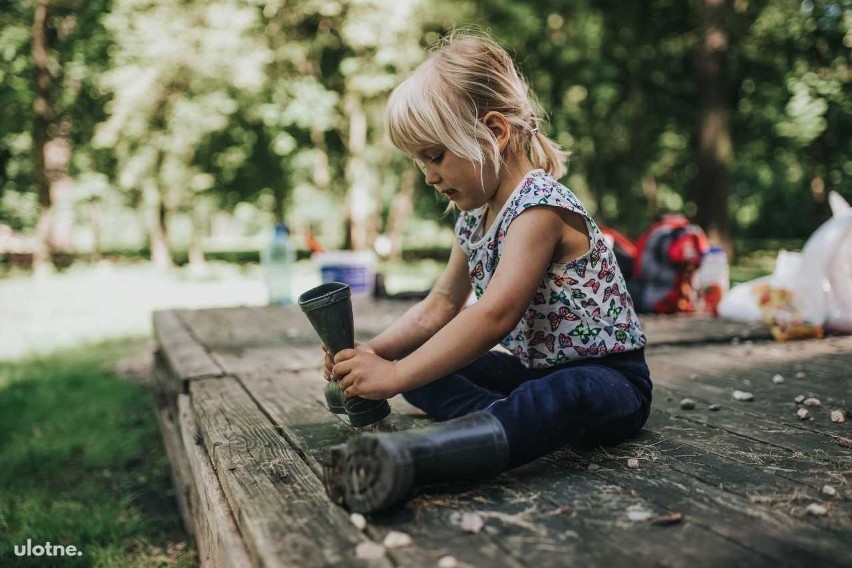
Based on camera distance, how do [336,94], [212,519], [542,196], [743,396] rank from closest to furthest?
[212,519] → [542,196] → [743,396] → [336,94]

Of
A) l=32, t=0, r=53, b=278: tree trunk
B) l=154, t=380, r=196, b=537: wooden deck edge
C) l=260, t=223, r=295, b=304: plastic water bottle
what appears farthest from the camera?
l=32, t=0, r=53, b=278: tree trunk

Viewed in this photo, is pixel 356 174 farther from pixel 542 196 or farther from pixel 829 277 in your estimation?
pixel 542 196

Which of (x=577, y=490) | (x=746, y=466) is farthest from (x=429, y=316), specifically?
(x=746, y=466)

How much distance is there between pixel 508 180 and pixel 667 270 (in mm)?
2849

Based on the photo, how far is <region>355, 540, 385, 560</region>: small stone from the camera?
3.87 ft

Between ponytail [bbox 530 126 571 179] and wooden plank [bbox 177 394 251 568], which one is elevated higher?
ponytail [bbox 530 126 571 179]

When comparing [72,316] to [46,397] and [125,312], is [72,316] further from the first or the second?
[46,397]

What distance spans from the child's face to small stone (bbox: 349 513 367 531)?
0.93 metres

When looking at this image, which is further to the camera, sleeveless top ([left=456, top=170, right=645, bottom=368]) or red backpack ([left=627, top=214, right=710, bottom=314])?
red backpack ([left=627, top=214, right=710, bottom=314])

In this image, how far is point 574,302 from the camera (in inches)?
75.3

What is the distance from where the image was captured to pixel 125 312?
8172 mm

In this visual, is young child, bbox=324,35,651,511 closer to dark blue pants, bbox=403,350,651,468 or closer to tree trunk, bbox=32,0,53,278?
dark blue pants, bbox=403,350,651,468

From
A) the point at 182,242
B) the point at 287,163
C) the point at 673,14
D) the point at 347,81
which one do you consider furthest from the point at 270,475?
the point at 182,242

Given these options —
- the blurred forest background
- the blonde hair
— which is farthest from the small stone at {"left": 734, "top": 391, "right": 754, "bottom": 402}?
the blurred forest background
